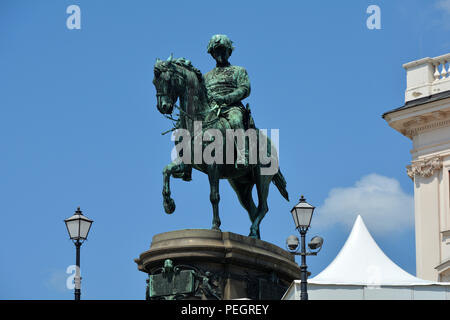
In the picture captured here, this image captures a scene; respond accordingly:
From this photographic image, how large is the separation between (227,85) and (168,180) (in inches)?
91.6

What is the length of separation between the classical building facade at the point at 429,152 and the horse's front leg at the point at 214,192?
53.7 feet

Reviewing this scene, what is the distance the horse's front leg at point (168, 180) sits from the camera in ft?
82.9

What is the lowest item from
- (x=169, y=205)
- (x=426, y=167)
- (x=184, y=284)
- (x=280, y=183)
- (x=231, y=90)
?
(x=184, y=284)

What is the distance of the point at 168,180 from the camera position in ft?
83.6

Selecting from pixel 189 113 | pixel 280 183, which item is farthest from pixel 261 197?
pixel 189 113

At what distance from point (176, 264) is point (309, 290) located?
15.3 feet

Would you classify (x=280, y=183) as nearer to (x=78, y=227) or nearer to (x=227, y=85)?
(x=227, y=85)

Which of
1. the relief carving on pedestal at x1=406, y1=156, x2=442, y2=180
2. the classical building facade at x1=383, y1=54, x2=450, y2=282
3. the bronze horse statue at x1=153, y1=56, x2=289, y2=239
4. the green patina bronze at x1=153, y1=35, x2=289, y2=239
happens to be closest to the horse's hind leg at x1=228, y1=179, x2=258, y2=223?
the green patina bronze at x1=153, y1=35, x2=289, y2=239

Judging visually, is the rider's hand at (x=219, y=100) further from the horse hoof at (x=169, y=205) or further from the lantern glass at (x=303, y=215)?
the lantern glass at (x=303, y=215)

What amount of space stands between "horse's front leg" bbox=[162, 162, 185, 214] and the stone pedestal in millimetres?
637

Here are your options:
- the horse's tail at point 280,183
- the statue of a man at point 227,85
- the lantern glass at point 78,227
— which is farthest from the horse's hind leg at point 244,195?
the lantern glass at point 78,227

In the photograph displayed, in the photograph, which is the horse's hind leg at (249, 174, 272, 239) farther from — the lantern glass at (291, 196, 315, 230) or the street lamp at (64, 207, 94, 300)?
the street lamp at (64, 207, 94, 300)
